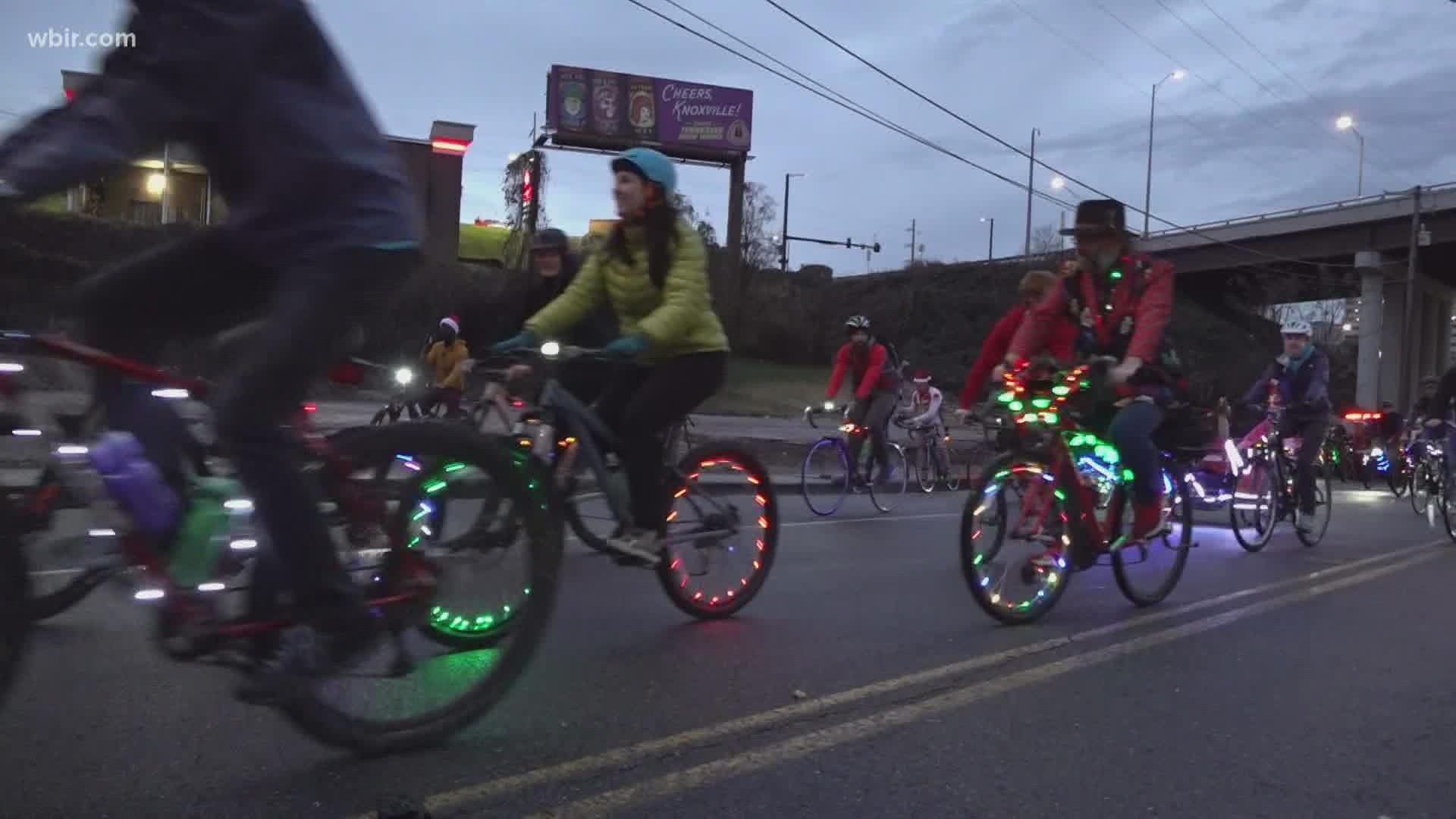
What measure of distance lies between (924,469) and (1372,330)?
43.2m

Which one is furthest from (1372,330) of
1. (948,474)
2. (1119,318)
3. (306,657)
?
(306,657)

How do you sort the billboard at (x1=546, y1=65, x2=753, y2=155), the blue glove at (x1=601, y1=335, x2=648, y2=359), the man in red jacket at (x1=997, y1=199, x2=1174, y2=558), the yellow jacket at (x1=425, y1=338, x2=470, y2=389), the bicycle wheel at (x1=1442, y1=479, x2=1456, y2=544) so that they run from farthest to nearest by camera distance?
the billboard at (x1=546, y1=65, x2=753, y2=155) → the bicycle wheel at (x1=1442, y1=479, x2=1456, y2=544) → the yellow jacket at (x1=425, y1=338, x2=470, y2=389) → the man in red jacket at (x1=997, y1=199, x2=1174, y2=558) → the blue glove at (x1=601, y1=335, x2=648, y2=359)

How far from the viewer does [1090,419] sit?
6.05 m

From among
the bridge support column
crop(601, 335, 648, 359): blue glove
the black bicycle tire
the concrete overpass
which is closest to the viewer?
crop(601, 335, 648, 359): blue glove

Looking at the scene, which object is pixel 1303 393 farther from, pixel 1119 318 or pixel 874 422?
pixel 1119 318

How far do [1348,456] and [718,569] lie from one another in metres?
20.9

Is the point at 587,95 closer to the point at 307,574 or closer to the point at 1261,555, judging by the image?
the point at 1261,555

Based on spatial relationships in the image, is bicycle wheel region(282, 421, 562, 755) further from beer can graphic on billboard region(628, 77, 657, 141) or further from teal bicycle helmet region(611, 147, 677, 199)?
→ beer can graphic on billboard region(628, 77, 657, 141)

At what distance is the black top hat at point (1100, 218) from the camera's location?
575 centimetres

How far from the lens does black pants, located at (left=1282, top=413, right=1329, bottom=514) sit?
31.6 feet

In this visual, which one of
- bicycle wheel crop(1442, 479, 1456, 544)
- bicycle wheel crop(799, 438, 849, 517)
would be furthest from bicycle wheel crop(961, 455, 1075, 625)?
bicycle wheel crop(1442, 479, 1456, 544)

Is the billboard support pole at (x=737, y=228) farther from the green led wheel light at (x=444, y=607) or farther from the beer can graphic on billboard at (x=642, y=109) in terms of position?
the green led wheel light at (x=444, y=607)

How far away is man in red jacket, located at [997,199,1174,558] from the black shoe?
3609 mm

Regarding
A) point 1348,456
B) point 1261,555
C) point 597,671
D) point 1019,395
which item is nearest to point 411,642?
point 597,671
